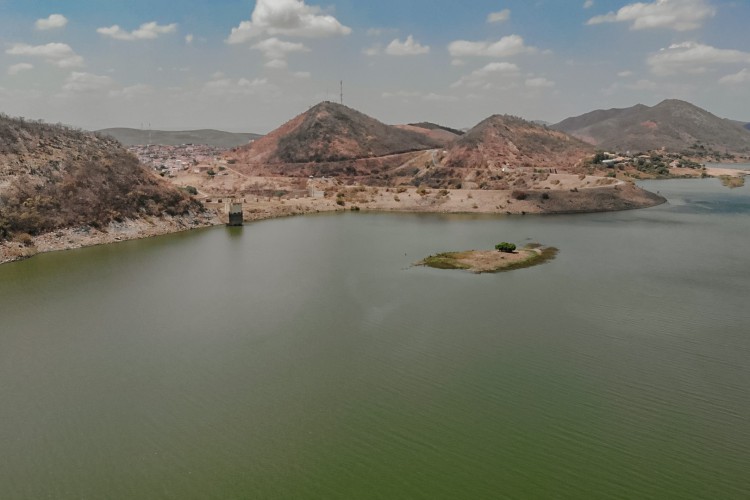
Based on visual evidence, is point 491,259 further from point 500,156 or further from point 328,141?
point 328,141

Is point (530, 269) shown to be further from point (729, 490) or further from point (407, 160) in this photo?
point (407, 160)

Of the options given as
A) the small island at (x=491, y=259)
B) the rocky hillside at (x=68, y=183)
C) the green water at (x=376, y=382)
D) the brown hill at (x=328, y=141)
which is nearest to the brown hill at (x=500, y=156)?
the brown hill at (x=328, y=141)

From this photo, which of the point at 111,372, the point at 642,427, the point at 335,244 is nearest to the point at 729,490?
the point at 642,427

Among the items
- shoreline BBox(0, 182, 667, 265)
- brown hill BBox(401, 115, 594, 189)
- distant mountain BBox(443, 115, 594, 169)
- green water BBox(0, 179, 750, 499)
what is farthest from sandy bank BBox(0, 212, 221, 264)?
distant mountain BBox(443, 115, 594, 169)

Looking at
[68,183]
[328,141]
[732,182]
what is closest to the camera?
[68,183]

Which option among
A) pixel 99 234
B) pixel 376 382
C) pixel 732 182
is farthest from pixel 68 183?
pixel 732 182
